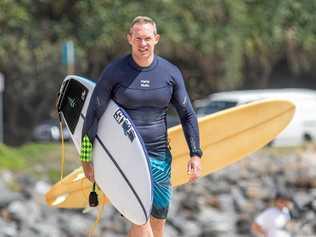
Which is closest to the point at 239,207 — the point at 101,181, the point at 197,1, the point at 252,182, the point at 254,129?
the point at 252,182

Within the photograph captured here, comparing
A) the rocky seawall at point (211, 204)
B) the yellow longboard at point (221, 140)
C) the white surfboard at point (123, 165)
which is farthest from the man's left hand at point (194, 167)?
the rocky seawall at point (211, 204)

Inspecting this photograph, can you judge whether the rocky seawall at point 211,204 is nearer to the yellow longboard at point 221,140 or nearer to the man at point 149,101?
the yellow longboard at point 221,140

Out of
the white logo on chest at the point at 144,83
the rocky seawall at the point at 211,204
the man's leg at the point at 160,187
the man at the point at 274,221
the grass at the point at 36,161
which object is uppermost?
the white logo on chest at the point at 144,83

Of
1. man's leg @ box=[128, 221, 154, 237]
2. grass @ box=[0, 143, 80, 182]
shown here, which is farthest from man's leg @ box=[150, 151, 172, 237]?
grass @ box=[0, 143, 80, 182]

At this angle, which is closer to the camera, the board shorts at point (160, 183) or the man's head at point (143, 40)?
the man's head at point (143, 40)

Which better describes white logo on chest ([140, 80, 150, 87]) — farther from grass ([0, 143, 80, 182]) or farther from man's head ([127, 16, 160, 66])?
grass ([0, 143, 80, 182])

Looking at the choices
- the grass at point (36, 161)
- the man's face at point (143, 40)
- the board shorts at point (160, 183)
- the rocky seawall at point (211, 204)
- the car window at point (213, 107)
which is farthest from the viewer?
the grass at point (36, 161)

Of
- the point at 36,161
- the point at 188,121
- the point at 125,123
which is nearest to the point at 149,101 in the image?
the point at 125,123

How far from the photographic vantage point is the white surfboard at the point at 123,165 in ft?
17.5

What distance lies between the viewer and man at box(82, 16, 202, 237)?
17.5ft

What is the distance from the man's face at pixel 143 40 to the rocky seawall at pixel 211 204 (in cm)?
1028

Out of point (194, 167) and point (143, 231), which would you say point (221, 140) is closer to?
point (194, 167)

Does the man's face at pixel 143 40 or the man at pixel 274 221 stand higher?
the man's face at pixel 143 40

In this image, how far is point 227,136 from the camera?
6785 millimetres
